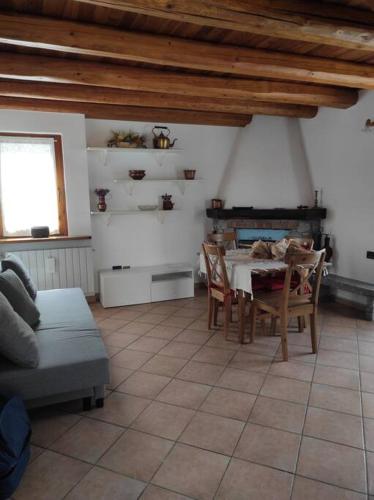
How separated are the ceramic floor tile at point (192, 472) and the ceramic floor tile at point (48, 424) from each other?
692mm

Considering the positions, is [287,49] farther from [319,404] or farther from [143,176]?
[319,404]

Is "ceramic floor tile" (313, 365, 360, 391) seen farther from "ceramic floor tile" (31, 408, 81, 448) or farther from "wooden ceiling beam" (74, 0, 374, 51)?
"wooden ceiling beam" (74, 0, 374, 51)

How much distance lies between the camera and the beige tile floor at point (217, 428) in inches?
67.5

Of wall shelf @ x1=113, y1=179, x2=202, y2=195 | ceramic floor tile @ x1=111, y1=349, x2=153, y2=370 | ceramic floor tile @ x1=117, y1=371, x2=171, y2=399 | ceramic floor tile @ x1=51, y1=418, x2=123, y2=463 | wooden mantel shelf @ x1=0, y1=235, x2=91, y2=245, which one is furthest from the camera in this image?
wall shelf @ x1=113, y1=179, x2=202, y2=195

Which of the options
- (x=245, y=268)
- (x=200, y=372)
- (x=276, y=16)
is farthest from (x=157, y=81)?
(x=200, y=372)

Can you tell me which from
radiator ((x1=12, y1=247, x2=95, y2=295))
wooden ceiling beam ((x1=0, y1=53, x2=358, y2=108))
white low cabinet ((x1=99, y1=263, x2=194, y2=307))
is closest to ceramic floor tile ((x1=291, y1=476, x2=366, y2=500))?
white low cabinet ((x1=99, y1=263, x2=194, y2=307))

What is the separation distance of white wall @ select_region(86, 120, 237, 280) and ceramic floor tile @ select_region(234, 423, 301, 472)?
10.7 feet

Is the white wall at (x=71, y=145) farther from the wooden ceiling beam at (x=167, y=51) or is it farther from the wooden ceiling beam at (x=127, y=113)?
the wooden ceiling beam at (x=167, y=51)

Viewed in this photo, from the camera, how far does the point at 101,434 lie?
2090 mm

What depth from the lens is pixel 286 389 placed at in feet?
8.38

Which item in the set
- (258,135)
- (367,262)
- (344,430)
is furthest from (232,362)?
(258,135)

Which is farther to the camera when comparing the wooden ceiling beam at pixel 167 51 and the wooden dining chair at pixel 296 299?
the wooden dining chair at pixel 296 299

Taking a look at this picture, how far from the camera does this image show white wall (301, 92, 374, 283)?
13.9 feet

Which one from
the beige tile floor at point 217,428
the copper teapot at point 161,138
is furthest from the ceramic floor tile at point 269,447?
the copper teapot at point 161,138
